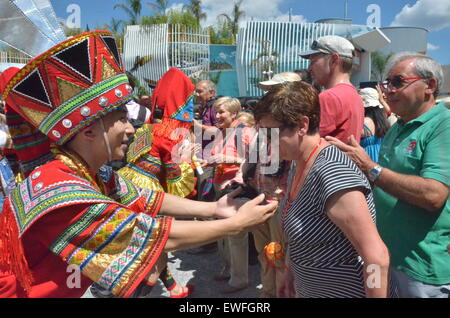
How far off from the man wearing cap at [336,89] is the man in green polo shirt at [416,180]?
0.33 metres

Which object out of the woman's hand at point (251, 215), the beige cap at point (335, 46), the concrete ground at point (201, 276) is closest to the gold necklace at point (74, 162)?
the woman's hand at point (251, 215)

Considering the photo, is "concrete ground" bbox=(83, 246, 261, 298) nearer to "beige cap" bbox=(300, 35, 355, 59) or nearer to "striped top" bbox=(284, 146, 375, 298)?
"striped top" bbox=(284, 146, 375, 298)

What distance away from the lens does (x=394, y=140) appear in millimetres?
2010

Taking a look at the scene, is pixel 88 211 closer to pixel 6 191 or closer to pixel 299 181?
pixel 299 181

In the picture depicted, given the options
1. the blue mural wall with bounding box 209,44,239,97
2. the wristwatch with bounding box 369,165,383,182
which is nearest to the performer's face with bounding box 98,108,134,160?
the wristwatch with bounding box 369,165,383,182

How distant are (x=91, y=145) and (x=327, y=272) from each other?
4.22ft

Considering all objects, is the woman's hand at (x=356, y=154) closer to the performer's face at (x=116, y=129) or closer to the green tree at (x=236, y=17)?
the performer's face at (x=116, y=129)

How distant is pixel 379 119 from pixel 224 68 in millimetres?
25251

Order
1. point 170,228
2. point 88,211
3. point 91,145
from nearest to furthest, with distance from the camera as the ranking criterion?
point 88,211
point 170,228
point 91,145

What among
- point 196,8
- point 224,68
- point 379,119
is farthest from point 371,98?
point 196,8

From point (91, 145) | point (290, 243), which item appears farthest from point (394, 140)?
point (91, 145)

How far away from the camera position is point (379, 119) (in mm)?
3736

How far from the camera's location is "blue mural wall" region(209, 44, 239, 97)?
1069 inches

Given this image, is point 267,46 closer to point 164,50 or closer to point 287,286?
point 164,50
